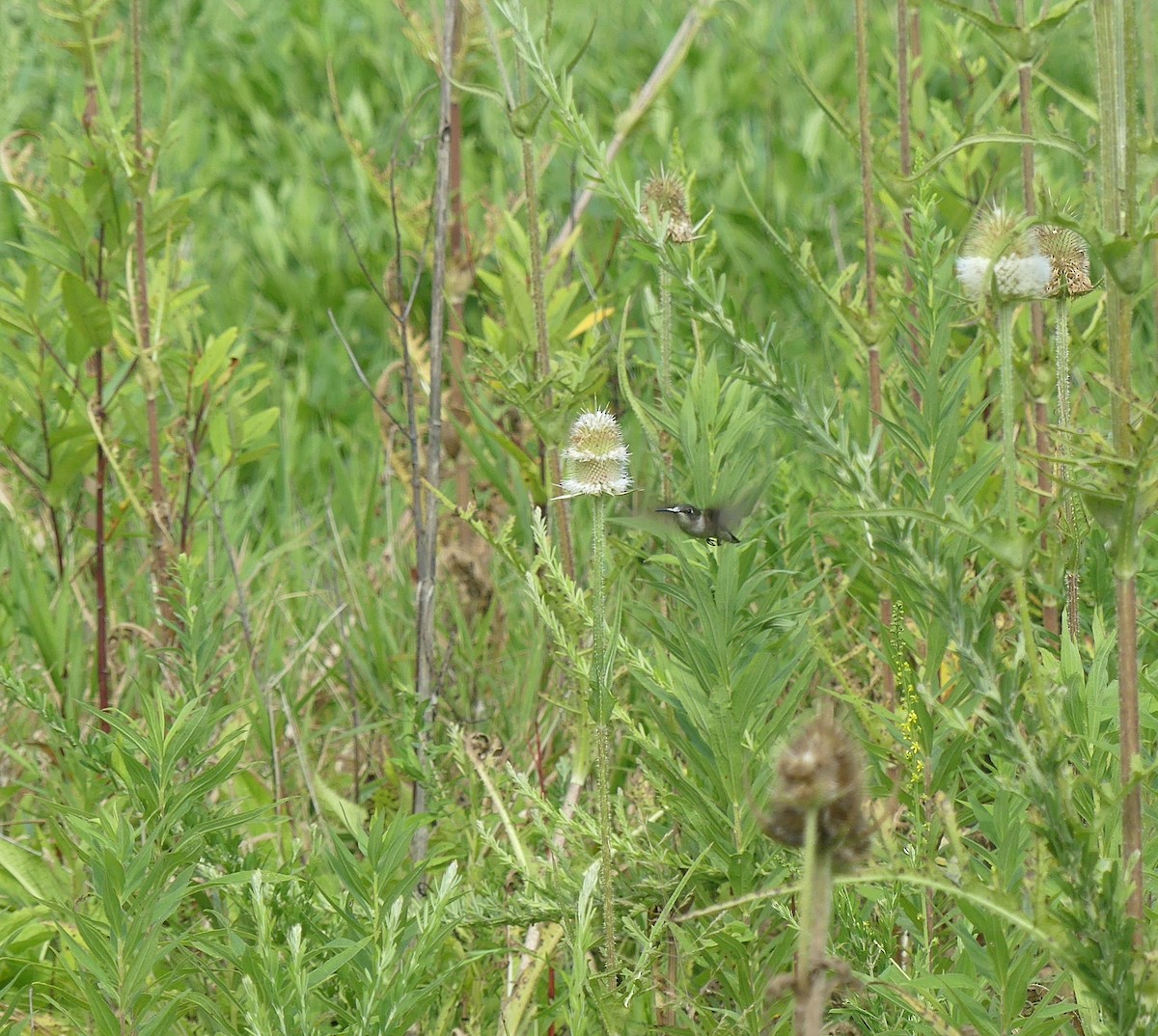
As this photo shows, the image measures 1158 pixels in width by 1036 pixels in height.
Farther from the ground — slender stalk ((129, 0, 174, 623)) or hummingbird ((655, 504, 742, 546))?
slender stalk ((129, 0, 174, 623))

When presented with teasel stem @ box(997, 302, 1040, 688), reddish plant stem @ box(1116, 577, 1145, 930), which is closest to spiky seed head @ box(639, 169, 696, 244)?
teasel stem @ box(997, 302, 1040, 688)

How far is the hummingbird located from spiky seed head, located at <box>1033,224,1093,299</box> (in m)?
0.46

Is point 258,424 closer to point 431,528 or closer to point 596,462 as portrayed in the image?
point 431,528

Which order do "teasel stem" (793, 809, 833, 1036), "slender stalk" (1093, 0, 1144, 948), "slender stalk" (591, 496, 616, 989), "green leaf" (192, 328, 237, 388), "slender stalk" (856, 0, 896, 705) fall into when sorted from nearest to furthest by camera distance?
1. "teasel stem" (793, 809, 833, 1036)
2. "slender stalk" (1093, 0, 1144, 948)
3. "slender stalk" (591, 496, 616, 989)
4. "slender stalk" (856, 0, 896, 705)
5. "green leaf" (192, 328, 237, 388)

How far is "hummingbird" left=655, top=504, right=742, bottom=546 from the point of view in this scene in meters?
1.71

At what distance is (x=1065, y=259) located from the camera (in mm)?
1594

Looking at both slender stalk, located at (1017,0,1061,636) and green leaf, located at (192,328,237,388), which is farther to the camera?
green leaf, located at (192,328,237,388)

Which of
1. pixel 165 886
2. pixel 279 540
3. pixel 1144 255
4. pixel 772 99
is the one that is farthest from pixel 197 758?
pixel 772 99

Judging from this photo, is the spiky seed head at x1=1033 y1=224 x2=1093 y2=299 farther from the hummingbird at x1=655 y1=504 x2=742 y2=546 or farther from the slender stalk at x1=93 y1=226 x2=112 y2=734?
the slender stalk at x1=93 y1=226 x2=112 y2=734

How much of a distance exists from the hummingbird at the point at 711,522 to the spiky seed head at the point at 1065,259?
1.50ft

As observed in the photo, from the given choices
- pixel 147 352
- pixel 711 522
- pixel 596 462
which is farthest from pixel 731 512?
pixel 147 352

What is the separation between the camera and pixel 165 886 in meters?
1.57

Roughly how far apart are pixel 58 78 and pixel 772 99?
276 centimetres

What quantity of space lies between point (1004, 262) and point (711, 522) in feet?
1.89
